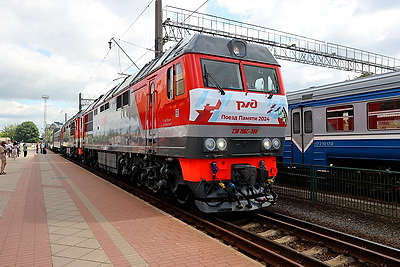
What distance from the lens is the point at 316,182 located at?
881 cm

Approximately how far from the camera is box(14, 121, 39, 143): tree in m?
137

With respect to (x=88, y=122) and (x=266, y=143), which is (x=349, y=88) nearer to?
(x=266, y=143)

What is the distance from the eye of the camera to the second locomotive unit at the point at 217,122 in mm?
6582

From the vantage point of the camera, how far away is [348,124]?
1013 centimetres

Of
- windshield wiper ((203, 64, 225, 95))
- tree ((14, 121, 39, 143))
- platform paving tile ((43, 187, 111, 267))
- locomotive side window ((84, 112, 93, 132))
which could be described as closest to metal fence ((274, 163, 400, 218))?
windshield wiper ((203, 64, 225, 95))

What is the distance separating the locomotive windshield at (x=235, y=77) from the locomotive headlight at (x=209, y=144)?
1.11 metres

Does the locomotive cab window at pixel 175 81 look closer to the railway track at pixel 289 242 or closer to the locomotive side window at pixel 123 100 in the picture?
the railway track at pixel 289 242

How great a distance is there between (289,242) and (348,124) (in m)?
5.67

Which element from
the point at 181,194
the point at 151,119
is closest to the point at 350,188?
the point at 181,194

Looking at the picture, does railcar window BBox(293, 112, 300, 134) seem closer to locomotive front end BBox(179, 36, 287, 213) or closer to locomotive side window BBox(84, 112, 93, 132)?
locomotive front end BBox(179, 36, 287, 213)

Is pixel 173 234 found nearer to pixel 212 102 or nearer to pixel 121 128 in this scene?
pixel 212 102

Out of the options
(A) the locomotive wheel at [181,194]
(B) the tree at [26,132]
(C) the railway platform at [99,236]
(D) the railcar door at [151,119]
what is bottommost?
(C) the railway platform at [99,236]

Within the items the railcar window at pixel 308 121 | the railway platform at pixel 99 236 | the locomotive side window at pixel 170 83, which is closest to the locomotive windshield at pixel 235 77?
the locomotive side window at pixel 170 83

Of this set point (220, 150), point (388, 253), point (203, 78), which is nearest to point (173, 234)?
point (220, 150)
